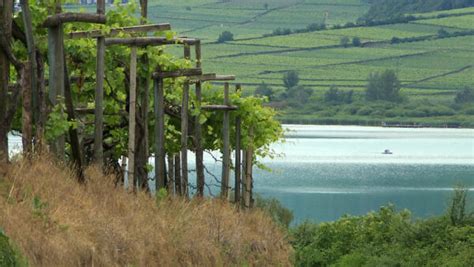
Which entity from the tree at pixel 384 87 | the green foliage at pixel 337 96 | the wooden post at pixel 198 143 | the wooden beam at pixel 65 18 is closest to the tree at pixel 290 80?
the green foliage at pixel 337 96

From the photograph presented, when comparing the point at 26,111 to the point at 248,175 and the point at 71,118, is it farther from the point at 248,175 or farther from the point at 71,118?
the point at 248,175

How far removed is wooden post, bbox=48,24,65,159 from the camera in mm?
14898

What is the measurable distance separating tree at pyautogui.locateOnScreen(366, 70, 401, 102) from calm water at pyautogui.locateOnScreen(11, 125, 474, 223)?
759cm

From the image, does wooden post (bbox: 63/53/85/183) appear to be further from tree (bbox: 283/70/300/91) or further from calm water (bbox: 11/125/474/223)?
tree (bbox: 283/70/300/91)

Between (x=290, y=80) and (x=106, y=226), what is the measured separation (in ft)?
498

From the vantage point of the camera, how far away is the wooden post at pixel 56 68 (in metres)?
14.9

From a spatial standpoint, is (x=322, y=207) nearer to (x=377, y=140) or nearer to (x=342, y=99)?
(x=377, y=140)

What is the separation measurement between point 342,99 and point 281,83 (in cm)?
933

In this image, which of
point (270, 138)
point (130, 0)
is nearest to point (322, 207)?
point (270, 138)

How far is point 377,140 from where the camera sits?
461ft

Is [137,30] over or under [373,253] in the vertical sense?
over

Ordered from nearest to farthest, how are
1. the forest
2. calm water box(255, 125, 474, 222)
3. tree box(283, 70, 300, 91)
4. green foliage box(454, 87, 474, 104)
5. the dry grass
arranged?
the dry grass
the forest
calm water box(255, 125, 474, 222)
tree box(283, 70, 300, 91)
green foliage box(454, 87, 474, 104)

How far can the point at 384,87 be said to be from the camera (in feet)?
530

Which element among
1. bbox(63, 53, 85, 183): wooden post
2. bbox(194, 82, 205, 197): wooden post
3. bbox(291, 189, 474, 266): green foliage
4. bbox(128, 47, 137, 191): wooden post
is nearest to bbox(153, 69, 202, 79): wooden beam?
bbox(128, 47, 137, 191): wooden post
